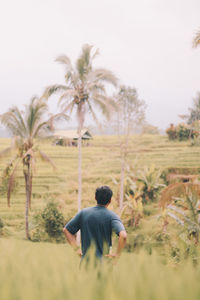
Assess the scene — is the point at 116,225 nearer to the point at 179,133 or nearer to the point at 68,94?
the point at 68,94

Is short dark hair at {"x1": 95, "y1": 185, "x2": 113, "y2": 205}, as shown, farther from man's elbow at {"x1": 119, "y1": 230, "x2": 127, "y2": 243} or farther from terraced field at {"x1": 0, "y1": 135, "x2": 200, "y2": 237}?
terraced field at {"x1": 0, "y1": 135, "x2": 200, "y2": 237}

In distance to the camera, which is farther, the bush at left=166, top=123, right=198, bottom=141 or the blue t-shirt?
the bush at left=166, top=123, right=198, bottom=141

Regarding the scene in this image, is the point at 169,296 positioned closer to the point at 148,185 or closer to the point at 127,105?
the point at 148,185

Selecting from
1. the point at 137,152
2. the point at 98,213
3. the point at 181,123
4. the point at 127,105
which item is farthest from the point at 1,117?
the point at 181,123

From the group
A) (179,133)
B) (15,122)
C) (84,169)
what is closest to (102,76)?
(15,122)

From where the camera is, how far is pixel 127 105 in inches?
765

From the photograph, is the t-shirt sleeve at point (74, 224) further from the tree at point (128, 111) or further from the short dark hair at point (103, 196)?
the tree at point (128, 111)

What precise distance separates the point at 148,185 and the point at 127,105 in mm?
5161

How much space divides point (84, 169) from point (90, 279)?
80.9 feet

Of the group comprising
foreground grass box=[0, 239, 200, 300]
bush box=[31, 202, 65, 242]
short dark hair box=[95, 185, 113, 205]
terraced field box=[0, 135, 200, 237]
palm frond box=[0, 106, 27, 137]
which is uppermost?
palm frond box=[0, 106, 27, 137]

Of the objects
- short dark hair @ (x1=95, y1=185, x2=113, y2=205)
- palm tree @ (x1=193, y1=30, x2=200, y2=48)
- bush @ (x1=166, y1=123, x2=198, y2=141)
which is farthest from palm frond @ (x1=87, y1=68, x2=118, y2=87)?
bush @ (x1=166, y1=123, x2=198, y2=141)

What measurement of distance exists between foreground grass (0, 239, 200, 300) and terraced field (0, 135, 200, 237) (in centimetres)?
1399

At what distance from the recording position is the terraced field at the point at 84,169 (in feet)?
62.4

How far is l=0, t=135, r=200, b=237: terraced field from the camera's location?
19017mm
